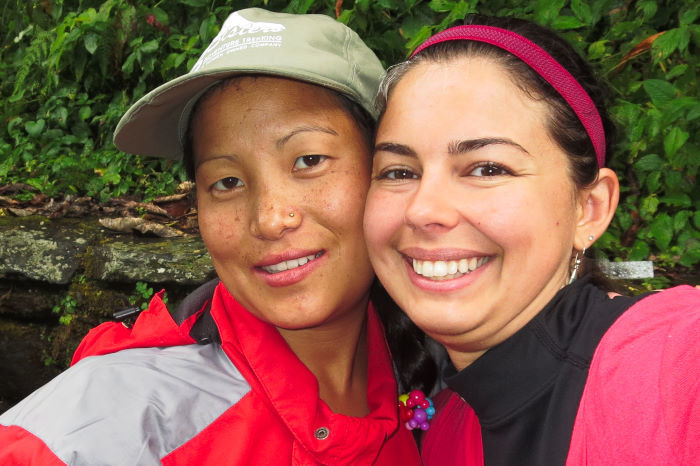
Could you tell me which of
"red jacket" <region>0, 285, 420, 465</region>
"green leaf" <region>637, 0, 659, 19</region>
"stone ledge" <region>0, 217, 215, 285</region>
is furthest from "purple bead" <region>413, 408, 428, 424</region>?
"green leaf" <region>637, 0, 659, 19</region>

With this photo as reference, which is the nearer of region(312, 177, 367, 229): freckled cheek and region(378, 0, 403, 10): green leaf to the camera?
region(312, 177, 367, 229): freckled cheek

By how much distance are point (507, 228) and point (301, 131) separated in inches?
25.7

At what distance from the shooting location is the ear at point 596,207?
1.65 meters

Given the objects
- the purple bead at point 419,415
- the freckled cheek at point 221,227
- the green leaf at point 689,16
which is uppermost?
the green leaf at point 689,16

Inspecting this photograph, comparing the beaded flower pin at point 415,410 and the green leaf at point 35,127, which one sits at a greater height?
the green leaf at point 35,127

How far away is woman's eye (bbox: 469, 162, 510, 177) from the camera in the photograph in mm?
1512

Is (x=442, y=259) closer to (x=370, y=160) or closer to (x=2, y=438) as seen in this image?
(x=370, y=160)

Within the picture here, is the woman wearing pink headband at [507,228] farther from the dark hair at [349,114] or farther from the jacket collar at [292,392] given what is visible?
the jacket collar at [292,392]

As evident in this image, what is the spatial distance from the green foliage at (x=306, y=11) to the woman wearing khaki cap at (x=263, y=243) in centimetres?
97

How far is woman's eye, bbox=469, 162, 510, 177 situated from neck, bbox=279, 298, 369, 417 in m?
0.72

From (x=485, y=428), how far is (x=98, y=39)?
469cm

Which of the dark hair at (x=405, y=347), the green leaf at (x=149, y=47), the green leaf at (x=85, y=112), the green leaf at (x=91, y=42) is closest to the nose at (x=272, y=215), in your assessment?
the dark hair at (x=405, y=347)

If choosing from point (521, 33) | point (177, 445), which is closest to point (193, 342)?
point (177, 445)

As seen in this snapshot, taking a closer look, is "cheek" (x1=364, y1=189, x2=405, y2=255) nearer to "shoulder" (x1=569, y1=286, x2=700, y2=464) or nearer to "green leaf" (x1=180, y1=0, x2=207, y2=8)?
"shoulder" (x1=569, y1=286, x2=700, y2=464)
